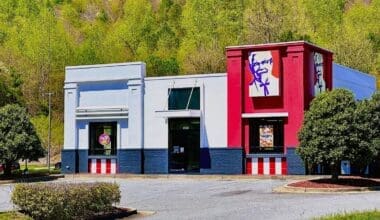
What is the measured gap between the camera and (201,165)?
36.2 metres

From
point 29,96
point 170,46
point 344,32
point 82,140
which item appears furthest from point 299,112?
point 170,46

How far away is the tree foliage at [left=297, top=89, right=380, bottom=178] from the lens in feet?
85.2

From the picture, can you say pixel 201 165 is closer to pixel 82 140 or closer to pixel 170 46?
pixel 82 140

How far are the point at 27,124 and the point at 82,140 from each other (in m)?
3.40

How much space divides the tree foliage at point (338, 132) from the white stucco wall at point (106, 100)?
13.2 metres

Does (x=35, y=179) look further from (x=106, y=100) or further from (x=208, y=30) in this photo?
(x=208, y=30)

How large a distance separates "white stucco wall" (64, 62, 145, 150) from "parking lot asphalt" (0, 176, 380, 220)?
7232 millimetres

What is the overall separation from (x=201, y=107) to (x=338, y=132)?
11.8 m

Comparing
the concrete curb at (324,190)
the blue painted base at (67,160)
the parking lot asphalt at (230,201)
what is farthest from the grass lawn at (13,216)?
the blue painted base at (67,160)

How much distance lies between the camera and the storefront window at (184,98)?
121 ft

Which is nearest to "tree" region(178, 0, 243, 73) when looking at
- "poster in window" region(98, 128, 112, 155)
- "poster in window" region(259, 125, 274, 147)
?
"poster in window" region(98, 128, 112, 155)

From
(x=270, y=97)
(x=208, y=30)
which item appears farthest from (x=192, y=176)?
(x=208, y=30)

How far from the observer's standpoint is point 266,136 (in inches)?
1364

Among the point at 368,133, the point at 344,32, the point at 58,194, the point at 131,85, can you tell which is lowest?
the point at 58,194
